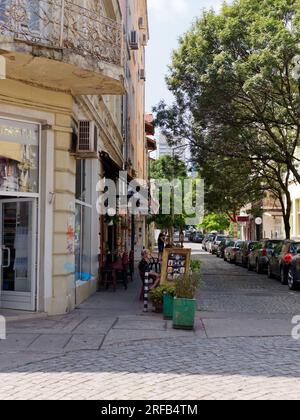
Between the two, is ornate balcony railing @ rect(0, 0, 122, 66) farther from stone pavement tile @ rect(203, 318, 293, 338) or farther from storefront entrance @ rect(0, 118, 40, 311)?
stone pavement tile @ rect(203, 318, 293, 338)

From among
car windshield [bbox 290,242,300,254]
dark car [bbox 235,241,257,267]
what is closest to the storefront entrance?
car windshield [bbox 290,242,300,254]

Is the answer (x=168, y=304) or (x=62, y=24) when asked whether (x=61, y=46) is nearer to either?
(x=62, y=24)

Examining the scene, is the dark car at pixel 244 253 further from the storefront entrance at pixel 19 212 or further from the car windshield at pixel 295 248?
the storefront entrance at pixel 19 212

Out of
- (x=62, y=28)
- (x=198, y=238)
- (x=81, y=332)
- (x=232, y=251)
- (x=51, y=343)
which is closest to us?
Answer: (x=51, y=343)

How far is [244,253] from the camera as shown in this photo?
95.6 feet

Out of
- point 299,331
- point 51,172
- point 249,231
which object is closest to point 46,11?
point 51,172

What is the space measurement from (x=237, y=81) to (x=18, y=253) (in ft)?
35.3

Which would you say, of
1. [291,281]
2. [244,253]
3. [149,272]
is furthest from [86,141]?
[244,253]

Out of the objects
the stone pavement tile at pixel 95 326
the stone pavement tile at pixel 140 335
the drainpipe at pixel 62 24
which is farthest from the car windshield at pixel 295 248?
the drainpipe at pixel 62 24

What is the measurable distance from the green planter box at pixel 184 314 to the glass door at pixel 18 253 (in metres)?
2.96

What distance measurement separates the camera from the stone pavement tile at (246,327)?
9516 mm
